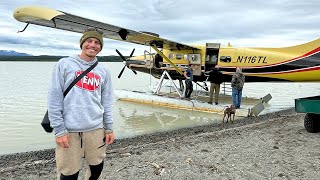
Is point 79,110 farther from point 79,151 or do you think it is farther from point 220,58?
point 220,58

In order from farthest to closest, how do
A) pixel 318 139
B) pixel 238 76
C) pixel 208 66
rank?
pixel 208 66 < pixel 238 76 < pixel 318 139

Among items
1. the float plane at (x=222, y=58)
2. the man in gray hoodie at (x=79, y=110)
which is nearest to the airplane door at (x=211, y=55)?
the float plane at (x=222, y=58)

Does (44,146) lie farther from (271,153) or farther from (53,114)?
(53,114)

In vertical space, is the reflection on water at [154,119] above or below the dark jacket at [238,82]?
below

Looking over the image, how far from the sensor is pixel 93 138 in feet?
9.33

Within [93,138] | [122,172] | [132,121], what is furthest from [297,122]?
[93,138]

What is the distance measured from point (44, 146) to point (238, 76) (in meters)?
7.35

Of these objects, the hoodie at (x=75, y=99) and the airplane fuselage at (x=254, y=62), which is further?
the airplane fuselage at (x=254, y=62)

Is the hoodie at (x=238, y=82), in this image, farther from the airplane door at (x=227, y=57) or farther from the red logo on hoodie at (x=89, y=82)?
the red logo on hoodie at (x=89, y=82)

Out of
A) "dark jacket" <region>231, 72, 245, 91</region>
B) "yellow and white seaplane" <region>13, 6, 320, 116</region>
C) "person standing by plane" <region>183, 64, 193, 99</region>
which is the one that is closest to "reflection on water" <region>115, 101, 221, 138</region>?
"yellow and white seaplane" <region>13, 6, 320, 116</region>

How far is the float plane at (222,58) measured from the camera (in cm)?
1174

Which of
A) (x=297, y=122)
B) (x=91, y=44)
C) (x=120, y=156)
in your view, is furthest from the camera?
(x=297, y=122)

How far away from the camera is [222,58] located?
14391mm

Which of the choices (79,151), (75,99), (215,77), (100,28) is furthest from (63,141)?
(215,77)
